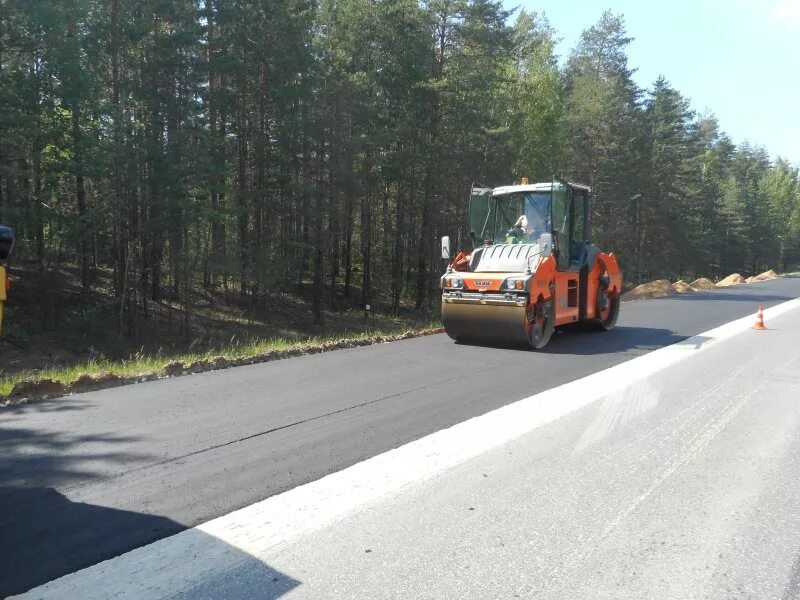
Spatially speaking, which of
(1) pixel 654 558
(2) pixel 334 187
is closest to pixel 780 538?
(1) pixel 654 558

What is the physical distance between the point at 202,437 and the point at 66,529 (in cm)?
180

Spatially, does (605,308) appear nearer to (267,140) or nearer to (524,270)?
(524,270)

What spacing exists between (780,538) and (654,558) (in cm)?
95

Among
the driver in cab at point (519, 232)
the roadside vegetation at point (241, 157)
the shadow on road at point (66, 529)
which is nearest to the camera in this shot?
the shadow on road at point (66, 529)

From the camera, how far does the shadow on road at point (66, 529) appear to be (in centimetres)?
304

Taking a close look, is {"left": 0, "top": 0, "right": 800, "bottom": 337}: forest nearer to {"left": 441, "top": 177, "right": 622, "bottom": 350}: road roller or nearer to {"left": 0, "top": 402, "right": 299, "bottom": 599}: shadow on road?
{"left": 441, "top": 177, "right": 622, "bottom": 350}: road roller

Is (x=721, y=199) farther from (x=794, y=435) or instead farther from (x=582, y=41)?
(x=794, y=435)

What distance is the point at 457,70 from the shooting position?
25.8 meters

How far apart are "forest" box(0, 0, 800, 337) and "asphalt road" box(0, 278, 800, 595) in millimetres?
12062

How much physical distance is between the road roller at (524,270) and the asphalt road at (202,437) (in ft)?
3.58

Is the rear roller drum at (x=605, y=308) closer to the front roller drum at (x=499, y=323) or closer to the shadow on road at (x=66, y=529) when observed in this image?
the front roller drum at (x=499, y=323)

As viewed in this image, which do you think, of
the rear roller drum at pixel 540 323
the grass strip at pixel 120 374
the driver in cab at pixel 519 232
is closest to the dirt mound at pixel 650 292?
the driver in cab at pixel 519 232

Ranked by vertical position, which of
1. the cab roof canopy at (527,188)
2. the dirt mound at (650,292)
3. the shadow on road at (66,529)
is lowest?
the shadow on road at (66,529)

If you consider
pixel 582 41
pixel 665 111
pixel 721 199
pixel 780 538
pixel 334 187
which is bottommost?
pixel 780 538
